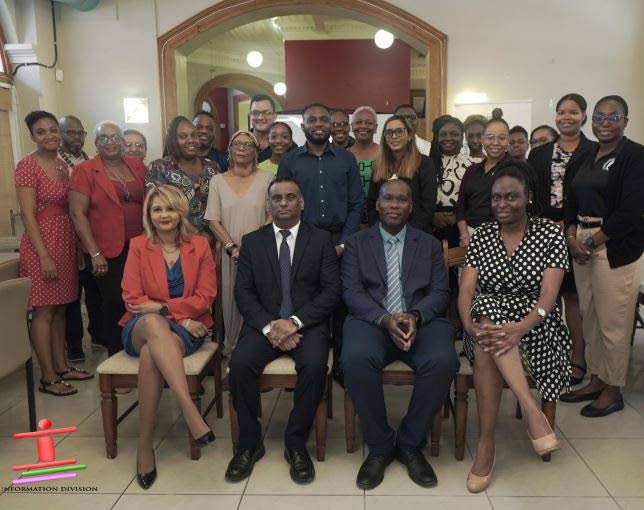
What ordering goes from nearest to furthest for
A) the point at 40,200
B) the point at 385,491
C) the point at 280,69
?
the point at 385,491 < the point at 40,200 < the point at 280,69

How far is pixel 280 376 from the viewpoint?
2.63m

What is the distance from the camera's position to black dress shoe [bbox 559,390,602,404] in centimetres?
331

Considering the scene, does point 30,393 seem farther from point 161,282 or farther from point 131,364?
point 161,282

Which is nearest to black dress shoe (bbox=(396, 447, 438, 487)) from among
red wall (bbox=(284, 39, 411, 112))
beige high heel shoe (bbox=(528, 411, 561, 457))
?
beige high heel shoe (bbox=(528, 411, 561, 457))

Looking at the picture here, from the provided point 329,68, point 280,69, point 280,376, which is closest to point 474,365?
point 280,376

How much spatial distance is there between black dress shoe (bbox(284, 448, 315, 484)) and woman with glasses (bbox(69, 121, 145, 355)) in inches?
55.3

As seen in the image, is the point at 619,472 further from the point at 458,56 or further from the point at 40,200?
the point at 458,56

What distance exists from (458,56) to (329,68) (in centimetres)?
342

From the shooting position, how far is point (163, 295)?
9.32 ft

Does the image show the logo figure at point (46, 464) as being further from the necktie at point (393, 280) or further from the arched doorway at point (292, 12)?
the arched doorway at point (292, 12)

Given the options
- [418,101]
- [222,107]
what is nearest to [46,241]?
[418,101]

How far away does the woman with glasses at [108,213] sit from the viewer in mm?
3398

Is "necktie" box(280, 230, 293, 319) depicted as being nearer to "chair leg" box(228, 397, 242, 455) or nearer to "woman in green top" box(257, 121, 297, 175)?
"chair leg" box(228, 397, 242, 455)

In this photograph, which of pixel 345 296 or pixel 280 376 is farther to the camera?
pixel 345 296
